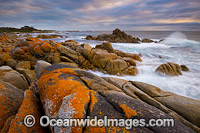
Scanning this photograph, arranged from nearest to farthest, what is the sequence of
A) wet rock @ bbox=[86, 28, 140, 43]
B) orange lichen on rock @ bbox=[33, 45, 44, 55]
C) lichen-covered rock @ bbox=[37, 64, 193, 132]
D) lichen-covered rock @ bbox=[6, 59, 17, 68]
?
lichen-covered rock @ bbox=[37, 64, 193, 132] < lichen-covered rock @ bbox=[6, 59, 17, 68] < orange lichen on rock @ bbox=[33, 45, 44, 55] < wet rock @ bbox=[86, 28, 140, 43]

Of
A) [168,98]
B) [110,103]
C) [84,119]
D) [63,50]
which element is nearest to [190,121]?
[168,98]

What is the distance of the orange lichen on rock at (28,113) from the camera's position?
8.59ft

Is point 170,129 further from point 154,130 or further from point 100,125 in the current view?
point 100,125

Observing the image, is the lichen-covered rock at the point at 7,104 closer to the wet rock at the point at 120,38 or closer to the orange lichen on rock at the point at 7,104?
the orange lichen on rock at the point at 7,104

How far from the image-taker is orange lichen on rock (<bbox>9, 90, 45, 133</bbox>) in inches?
103

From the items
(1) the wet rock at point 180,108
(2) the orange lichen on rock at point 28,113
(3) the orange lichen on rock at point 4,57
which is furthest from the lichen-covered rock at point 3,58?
(1) the wet rock at point 180,108

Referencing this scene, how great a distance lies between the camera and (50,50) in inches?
507

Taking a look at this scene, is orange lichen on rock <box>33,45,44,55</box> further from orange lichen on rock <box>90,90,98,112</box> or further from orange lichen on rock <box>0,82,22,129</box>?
orange lichen on rock <box>90,90,98,112</box>

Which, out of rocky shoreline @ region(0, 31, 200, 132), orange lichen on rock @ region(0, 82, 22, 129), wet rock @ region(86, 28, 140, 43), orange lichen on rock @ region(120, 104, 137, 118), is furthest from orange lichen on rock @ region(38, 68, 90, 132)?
wet rock @ region(86, 28, 140, 43)

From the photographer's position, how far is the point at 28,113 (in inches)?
118
